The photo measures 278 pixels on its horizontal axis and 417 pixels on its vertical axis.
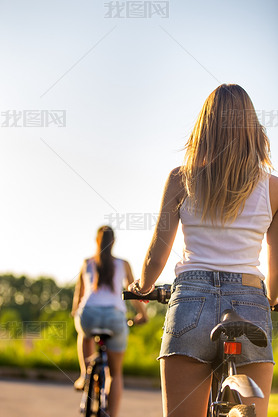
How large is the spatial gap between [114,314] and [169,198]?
3383mm

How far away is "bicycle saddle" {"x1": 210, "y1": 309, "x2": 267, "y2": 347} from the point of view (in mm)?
2389

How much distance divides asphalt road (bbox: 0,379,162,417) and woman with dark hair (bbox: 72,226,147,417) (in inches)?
84.2

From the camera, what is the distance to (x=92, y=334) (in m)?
5.74

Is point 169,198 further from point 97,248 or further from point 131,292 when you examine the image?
point 97,248

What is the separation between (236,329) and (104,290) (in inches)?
143

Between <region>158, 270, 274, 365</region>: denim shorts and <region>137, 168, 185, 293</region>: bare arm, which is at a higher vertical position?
<region>137, 168, 185, 293</region>: bare arm

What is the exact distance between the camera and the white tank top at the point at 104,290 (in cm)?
596

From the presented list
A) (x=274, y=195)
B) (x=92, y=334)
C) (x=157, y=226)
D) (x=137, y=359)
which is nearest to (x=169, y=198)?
(x=157, y=226)

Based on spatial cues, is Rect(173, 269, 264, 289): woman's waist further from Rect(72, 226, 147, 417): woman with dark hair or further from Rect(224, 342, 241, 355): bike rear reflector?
Rect(72, 226, 147, 417): woman with dark hair

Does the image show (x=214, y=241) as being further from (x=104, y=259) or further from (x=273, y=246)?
(x=104, y=259)

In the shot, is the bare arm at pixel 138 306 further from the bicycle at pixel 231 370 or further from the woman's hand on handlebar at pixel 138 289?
the bicycle at pixel 231 370

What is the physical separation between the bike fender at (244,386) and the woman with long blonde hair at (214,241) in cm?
12

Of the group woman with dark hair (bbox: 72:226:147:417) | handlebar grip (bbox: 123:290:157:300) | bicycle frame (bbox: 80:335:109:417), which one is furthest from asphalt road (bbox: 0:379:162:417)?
handlebar grip (bbox: 123:290:157:300)

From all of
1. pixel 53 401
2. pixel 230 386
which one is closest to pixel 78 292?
pixel 53 401
